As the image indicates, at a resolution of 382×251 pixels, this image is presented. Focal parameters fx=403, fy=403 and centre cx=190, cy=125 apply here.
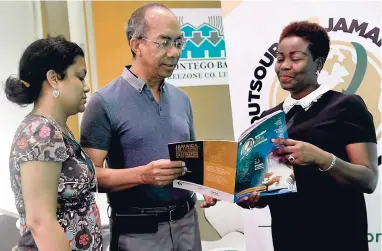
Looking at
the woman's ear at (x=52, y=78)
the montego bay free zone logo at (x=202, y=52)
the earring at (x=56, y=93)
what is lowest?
the earring at (x=56, y=93)

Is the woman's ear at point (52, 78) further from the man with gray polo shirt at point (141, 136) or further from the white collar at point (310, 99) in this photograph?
the white collar at point (310, 99)

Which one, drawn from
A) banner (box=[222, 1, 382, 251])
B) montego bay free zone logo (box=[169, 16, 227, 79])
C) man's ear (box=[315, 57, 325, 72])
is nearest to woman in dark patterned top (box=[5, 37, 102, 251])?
banner (box=[222, 1, 382, 251])

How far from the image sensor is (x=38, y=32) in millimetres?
2787

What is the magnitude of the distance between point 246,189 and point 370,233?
865 mm

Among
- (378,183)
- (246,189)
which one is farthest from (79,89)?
(378,183)

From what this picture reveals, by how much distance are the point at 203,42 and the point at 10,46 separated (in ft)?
4.28

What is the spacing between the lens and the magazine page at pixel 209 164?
55.3 inches

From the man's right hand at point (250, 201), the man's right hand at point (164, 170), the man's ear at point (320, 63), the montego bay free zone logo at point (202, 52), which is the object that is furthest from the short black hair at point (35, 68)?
the montego bay free zone logo at point (202, 52)

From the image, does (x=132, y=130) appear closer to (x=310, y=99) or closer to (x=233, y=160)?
(x=233, y=160)

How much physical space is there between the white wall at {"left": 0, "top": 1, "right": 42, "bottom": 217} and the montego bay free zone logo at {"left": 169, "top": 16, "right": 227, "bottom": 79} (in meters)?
1.03

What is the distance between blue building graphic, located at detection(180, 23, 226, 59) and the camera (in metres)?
2.67

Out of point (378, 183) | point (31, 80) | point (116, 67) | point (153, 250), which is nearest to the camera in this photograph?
point (31, 80)

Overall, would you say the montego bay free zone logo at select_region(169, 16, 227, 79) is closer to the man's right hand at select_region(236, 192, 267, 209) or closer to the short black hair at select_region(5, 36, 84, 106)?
the man's right hand at select_region(236, 192, 267, 209)

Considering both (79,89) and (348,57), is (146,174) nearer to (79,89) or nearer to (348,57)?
(79,89)
